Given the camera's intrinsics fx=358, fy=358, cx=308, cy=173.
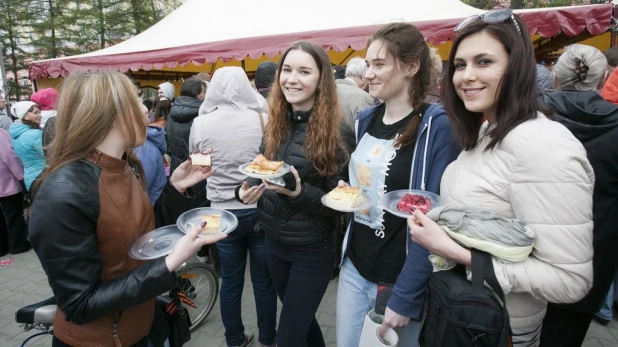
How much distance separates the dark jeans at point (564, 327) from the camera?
2275 mm

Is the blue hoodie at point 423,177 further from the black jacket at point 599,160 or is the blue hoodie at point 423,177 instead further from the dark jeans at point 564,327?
the dark jeans at point 564,327

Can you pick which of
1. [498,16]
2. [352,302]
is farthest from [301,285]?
[498,16]

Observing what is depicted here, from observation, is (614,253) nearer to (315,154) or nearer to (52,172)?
(315,154)

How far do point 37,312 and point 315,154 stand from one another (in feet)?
6.09

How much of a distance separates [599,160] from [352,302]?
171cm

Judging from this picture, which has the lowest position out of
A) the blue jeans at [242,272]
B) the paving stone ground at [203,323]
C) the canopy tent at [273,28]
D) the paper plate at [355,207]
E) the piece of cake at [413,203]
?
the paving stone ground at [203,323]

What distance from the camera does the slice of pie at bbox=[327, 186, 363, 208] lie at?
1.96 meters

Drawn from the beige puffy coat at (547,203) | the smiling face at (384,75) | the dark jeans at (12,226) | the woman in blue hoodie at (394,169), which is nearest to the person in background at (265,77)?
the woman in blue hoodie at (394,169)

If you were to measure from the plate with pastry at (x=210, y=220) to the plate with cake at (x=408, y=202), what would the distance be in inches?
34.3

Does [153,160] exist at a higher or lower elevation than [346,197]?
lower

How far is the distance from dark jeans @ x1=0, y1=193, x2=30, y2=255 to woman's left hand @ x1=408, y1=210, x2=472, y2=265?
6768 millimetres

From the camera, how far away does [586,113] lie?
2092 mm

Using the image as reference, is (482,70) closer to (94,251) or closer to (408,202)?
(408,202)

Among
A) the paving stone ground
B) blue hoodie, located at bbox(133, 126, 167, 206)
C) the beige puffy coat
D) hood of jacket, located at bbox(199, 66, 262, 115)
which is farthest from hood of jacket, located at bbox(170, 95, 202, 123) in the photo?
the beige puffy coat
